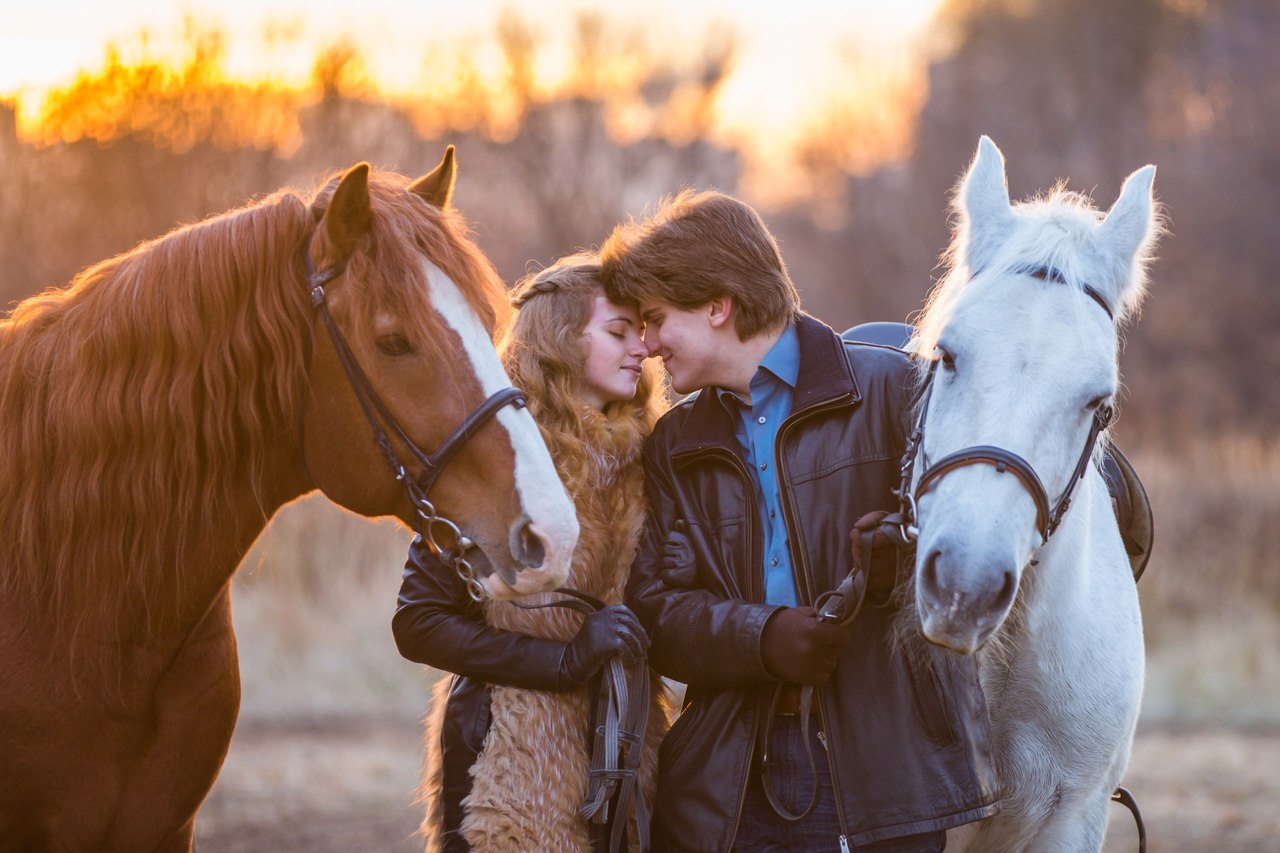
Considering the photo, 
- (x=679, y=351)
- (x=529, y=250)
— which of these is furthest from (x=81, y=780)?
(x=529, y=250)

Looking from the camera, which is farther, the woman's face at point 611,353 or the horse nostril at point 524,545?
the woman's face at point 611,353

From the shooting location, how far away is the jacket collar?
2684 millimetres

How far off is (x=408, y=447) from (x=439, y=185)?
2.24 feet

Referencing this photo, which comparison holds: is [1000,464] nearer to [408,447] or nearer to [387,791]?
[408,447]

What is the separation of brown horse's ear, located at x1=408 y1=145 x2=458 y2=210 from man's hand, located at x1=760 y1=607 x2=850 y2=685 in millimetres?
1180

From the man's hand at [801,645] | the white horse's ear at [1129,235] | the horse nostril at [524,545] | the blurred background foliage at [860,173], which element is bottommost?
the man's hand at [801,645]

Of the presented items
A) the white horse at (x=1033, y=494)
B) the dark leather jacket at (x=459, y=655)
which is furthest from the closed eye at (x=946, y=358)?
the dark leather jacket at (x=459, y=655)

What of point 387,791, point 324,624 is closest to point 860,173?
point 324,624

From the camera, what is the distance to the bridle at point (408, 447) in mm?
2377

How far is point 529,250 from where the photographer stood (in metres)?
21.4

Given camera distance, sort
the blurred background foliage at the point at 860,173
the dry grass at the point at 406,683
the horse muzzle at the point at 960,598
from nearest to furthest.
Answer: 1. the horse muzzle at the point at 960,598
2. the dry grass at the point at 406,683
3. the blurred background foliage at the point at 860,173

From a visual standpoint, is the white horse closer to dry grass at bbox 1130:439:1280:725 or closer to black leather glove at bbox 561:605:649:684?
black leather glove at bbox 561:605:649:684

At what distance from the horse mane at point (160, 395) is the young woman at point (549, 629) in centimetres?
48

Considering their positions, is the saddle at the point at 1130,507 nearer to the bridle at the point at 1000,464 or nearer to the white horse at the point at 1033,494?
the white horse at the point at 1033,494
